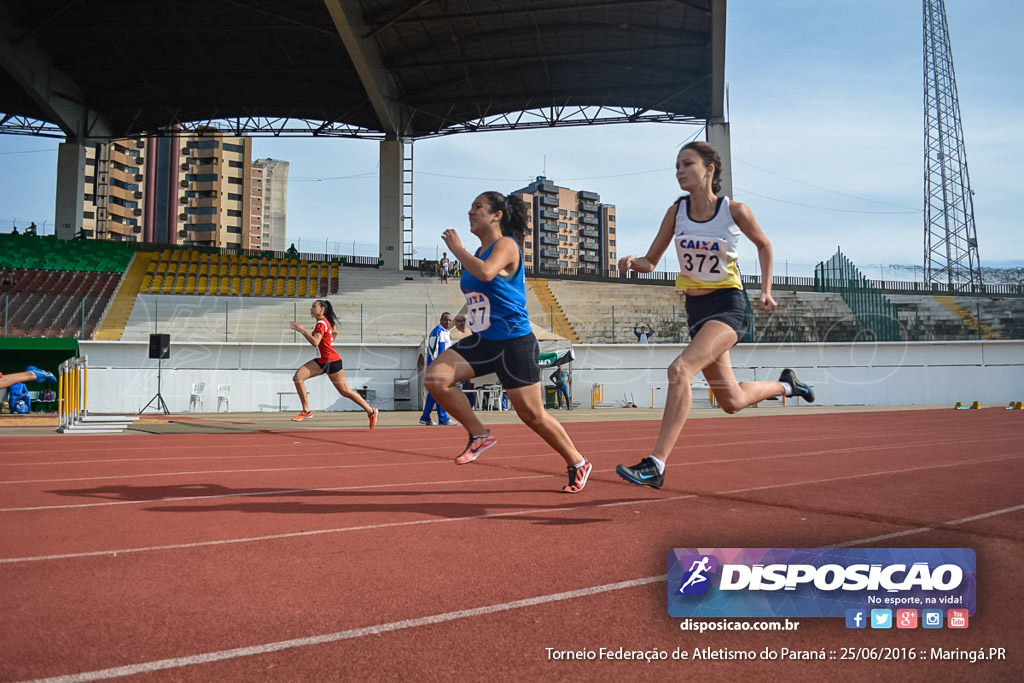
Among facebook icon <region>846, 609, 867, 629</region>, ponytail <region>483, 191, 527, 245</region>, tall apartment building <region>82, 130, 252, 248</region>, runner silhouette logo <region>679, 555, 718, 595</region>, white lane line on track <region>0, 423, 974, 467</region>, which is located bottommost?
white lane line on track <region>0, 423, 974, 467</region>

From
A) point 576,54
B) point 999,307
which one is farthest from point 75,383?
point 999,307

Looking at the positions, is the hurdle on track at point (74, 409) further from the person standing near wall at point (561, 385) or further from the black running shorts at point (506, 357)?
the person standing near wall at point (561, 385)

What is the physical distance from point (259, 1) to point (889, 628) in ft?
94.1

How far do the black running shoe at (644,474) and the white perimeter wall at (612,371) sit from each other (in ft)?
63.3

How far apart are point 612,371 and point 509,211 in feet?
69.3

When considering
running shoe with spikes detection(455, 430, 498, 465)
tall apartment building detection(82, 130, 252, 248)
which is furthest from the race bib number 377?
tall apartment building detection(82, 130, 252, 248)

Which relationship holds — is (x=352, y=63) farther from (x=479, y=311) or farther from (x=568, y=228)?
(x=568, y=228)

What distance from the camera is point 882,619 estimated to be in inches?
88.0

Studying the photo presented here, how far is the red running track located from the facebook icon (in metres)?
0.03

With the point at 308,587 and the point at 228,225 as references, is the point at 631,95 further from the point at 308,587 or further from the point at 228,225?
the point at 228,225

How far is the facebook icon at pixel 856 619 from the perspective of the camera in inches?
88.3

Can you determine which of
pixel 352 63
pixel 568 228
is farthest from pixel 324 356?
pixel 568 228

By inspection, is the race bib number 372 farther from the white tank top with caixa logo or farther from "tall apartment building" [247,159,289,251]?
"tall apartment building" [247,159,289,251]

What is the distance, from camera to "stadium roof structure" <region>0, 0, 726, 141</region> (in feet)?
86.7
